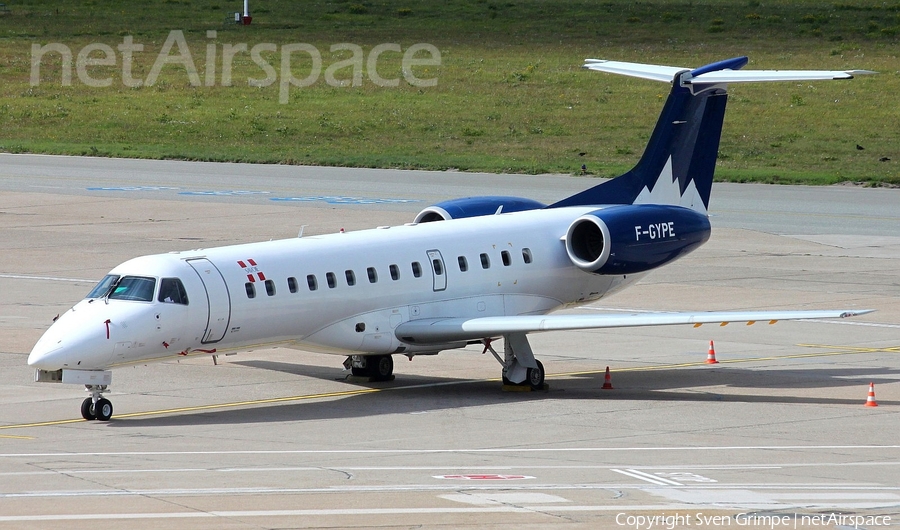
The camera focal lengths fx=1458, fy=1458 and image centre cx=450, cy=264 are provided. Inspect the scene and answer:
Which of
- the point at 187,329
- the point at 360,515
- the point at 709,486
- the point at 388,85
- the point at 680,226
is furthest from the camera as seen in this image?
the point at 388,85

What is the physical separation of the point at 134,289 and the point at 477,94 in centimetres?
6617

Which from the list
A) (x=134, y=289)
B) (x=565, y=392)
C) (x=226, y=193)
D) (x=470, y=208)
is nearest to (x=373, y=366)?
(x=565, y=392)

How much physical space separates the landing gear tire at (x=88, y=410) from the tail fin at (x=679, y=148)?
11029 millimetres

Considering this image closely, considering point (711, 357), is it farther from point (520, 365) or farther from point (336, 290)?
point (336, 290)

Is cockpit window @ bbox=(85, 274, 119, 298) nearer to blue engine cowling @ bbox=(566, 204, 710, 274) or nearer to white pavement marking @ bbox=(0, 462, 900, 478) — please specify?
white pavement marking @ bbox=(0, 462, 900, 478)

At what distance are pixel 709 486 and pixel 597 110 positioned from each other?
2588 inches

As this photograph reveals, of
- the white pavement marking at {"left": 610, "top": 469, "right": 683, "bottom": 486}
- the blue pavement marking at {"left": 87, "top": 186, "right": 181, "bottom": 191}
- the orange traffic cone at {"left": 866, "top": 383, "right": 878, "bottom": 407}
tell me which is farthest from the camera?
the blue pavement marking at {"left": 87, "top": 186, "right": 181, "bottom": 191}

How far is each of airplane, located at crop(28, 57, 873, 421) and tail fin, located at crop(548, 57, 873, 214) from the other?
0.11 ft

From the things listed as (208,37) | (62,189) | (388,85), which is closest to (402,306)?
(62,189)

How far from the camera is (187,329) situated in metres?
22.8

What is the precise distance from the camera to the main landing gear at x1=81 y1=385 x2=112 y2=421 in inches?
885

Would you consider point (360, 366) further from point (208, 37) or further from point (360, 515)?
point (208, 37)
